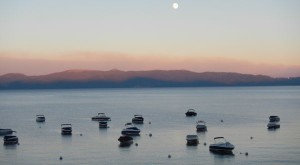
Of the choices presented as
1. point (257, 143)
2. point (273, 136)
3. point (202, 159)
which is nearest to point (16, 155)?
point (202, 159)

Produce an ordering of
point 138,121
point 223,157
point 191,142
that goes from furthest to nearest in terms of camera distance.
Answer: point 138,121
point 191,142
point 223,157

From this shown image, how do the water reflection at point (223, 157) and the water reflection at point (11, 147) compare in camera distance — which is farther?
the water reflection at point (11, 147)

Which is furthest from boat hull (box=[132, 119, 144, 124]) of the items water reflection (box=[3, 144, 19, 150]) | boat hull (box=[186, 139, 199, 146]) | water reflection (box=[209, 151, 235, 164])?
water reflection (box=[209, 151, 235, 164])

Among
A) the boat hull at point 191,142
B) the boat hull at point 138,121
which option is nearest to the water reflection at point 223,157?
the boat hull at point 191,142

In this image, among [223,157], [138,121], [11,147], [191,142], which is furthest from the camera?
[138,121]

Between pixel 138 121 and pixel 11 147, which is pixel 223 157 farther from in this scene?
pixel 138 121

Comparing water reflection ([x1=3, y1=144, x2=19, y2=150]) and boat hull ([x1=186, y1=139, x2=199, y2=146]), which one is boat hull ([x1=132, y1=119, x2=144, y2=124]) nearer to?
boat hull ([x1=186, y1=139, x2=199, y2=146])

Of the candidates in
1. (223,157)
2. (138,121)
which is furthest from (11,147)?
(138,121)

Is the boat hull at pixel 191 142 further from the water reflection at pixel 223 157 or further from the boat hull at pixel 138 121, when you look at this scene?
the boat hull at pixel 138 121

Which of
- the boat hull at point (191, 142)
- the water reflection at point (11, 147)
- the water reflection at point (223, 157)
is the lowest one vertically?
the water reflection at point (223, 157)

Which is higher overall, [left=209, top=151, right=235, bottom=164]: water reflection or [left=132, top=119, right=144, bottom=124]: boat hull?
[left=132, top=119, right=144, bottom=124]: boat hull

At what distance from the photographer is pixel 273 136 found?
111312 mm

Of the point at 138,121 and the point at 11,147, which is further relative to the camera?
the point at 138,121

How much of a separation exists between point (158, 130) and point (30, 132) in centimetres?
3443
